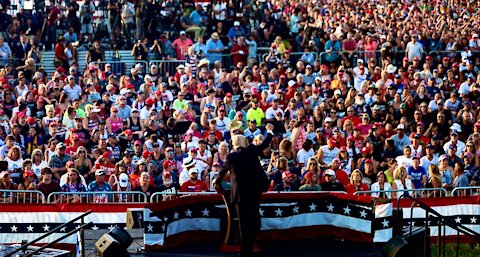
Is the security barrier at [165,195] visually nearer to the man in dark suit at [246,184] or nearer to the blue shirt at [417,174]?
the man in dark suit at [246,184]

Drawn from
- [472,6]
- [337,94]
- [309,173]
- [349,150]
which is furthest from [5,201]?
[472,6]

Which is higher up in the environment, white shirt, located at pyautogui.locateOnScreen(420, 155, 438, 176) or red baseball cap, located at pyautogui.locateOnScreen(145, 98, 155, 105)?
red baseball cap, located at pyautogui.locateOnScreen(145, 98, 155, 105)

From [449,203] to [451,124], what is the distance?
6.15 metres

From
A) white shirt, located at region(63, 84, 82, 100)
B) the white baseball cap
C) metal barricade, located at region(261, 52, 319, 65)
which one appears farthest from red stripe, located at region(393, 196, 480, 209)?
metal barricade, located at region(261, 52, 319, 65)

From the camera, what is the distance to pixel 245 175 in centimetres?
1661

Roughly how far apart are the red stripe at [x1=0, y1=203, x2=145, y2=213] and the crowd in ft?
4.03

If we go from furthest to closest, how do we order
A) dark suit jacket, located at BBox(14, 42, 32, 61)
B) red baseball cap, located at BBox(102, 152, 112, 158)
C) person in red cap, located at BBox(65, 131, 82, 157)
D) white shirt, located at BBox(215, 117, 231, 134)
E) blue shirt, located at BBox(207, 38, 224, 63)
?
blue shirt, located at BBox(207, 38, 224, 63) < dark suit jacket, located at BBox(14, 42, 32, 61) < white shirt, located at BBox(215, 117, 231, 134) < person in red cap, located at BBox(65, 131, 82, 157) < red baseball cap, located at BBox(102, 152, 112, 158)

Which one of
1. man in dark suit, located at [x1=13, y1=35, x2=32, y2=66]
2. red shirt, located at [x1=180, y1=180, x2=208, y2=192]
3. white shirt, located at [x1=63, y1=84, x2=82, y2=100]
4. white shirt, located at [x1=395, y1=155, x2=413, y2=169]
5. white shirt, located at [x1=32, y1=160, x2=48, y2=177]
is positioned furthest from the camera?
man in dark suit, located at [x1=13, y1=35, x2=32, y2=66]

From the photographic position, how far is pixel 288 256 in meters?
17.5

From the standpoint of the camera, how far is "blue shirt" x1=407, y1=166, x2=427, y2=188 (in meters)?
22.4

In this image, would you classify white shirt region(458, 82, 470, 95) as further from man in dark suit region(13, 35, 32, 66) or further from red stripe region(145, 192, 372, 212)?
red stripe region(145, 192, 372, 212)

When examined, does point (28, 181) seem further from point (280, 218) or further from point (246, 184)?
point (246, 184)

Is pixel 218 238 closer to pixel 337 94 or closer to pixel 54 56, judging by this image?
pixel 337 94

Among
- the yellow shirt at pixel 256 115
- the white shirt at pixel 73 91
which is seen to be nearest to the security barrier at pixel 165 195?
the yellow shirt at pixel 256 115
